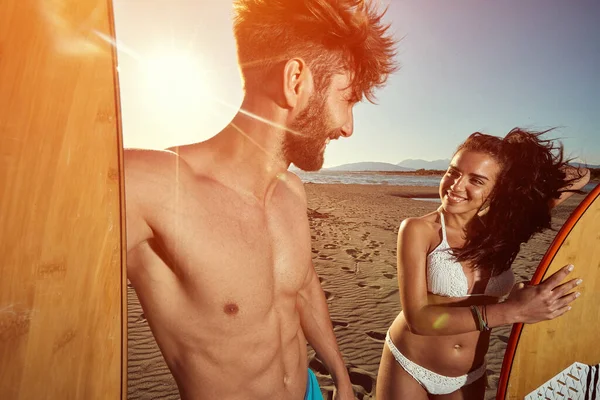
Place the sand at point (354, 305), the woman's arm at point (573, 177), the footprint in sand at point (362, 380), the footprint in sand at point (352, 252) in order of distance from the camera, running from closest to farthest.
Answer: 1. the woman's arm at point (573, 177)
2. the footprint in sand at point (362, 380)
3. the sand at point (354, 305)
4. the footprint in sand at point (352, 252)

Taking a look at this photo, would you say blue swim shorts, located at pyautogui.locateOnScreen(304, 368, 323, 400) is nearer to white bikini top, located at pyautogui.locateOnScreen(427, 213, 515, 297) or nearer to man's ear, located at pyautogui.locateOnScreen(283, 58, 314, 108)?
white bikini top, located at pyautogui.locateOnScreen(427, 213, 515, 297)

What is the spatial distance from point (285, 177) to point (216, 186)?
19.8 inches

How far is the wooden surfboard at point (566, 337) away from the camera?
206 cm

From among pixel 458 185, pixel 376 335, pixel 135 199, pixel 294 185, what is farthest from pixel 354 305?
pixel 135 199

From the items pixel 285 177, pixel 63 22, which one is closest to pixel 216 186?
pixel 285 177

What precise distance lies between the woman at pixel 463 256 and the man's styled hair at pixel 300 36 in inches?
41.1

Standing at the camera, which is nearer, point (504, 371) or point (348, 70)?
point (348, 70)

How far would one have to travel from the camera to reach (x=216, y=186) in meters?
1.42

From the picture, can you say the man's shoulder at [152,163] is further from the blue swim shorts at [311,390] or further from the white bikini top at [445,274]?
the white bikini top at [445,274]

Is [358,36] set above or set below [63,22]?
above

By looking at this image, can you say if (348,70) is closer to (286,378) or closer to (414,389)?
(286,378)

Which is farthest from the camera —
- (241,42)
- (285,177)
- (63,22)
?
(285,177)

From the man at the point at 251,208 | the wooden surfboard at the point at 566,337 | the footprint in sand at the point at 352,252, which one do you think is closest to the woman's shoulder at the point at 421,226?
the wooden surfboard at the point at 566,337

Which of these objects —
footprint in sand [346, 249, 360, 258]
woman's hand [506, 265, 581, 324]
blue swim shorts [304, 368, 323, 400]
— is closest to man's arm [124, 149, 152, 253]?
blue swim shorts [304, 368, 323, 400]
